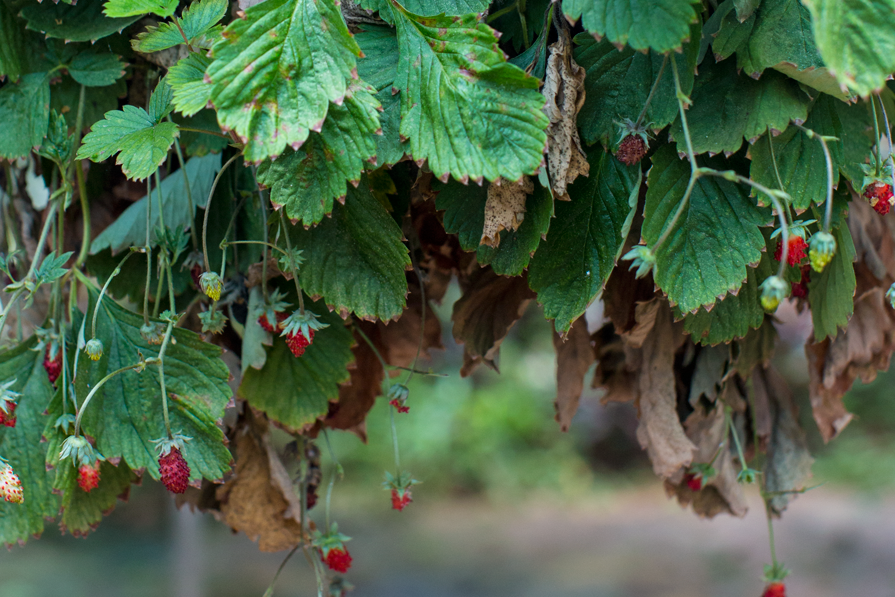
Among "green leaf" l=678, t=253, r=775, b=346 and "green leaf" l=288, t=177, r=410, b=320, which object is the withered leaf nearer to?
"green leaf" l=678, t=253, r=775, b=346

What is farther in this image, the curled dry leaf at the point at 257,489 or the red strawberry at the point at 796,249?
the curled dry leaf at the point at 257,489

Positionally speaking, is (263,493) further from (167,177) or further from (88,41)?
(88,41)

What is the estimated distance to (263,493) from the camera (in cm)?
60

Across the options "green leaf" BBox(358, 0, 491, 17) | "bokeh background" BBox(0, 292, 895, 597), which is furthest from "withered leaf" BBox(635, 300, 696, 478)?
"bokeh background" BBox(0, 292, 895, 597)

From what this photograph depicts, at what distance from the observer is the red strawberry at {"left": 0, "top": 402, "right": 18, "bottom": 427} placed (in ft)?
1.52

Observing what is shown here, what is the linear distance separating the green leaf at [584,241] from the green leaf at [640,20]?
86 mm

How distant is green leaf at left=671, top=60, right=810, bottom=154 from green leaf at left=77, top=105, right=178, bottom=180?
32 centimetres

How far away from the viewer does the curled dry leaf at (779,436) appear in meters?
0.67

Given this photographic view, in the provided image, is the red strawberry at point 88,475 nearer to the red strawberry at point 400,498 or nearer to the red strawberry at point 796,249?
the red strawberry at point 400,498

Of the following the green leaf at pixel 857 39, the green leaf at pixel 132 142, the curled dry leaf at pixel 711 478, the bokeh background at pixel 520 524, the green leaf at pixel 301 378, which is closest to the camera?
the green leaf at pixel 857 39

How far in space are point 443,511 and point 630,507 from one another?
1124 mm

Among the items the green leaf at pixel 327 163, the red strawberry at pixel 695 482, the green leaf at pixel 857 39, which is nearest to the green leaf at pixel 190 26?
the green leaf at pixel 327 163

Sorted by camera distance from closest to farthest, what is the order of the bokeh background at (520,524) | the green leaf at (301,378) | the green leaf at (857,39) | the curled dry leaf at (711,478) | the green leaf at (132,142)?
1. the green leaf at (857,39)
2. the green leaf at (132,142)
3. the green leaf at (301,378)
4. the curled dry leaf at (711,478)
5. the bokeh background at (520,524)

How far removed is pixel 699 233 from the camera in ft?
1.38
